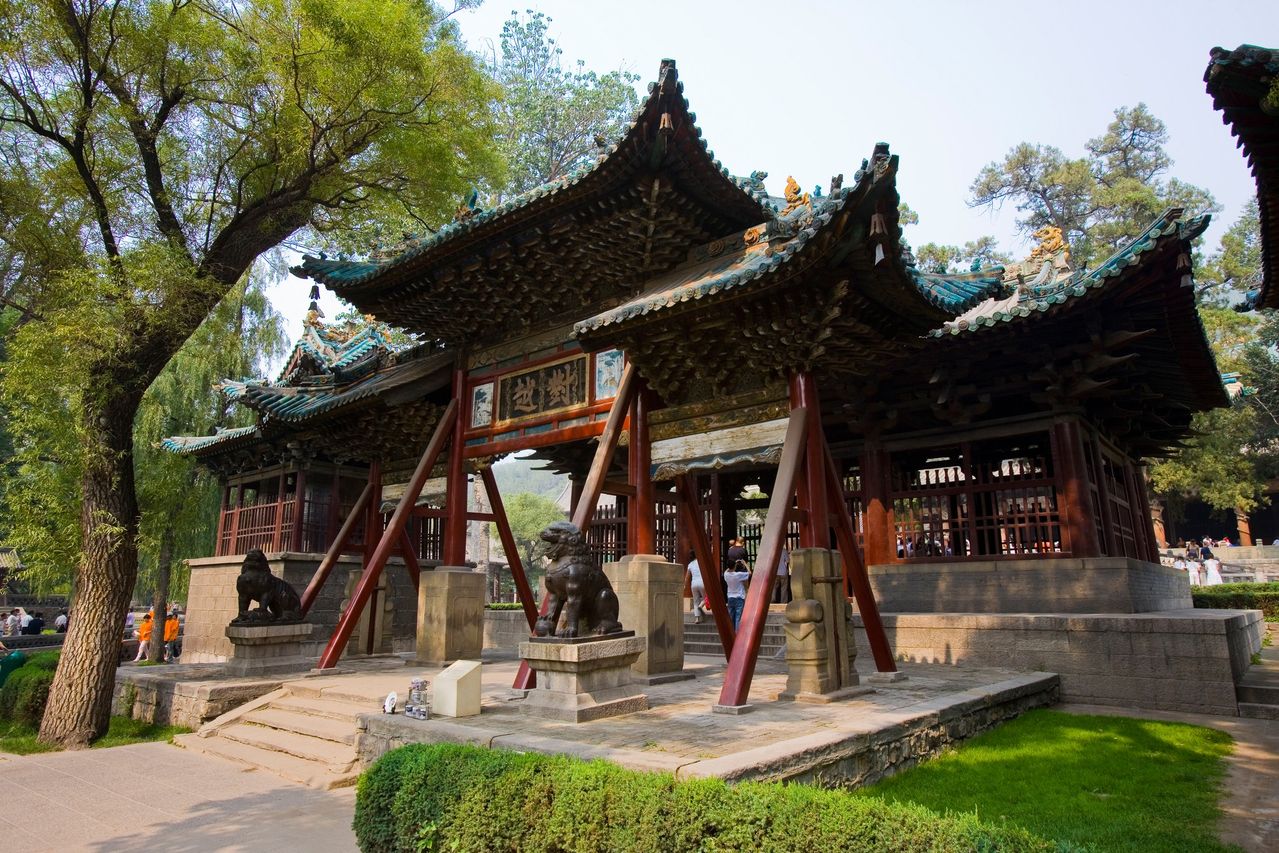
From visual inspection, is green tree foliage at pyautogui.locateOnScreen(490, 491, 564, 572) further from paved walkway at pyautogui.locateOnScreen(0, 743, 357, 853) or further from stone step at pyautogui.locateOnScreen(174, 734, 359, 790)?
paved walkway at pyautogui.locateOnScreen(0, 743, 357, 853)

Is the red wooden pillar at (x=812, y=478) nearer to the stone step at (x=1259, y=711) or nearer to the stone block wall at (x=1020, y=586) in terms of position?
the stone block wall at (x=1020, y=586)

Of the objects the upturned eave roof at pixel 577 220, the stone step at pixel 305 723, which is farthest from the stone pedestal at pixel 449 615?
the upturned eave roof at pixel 577 220

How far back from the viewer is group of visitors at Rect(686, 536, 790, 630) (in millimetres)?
13359

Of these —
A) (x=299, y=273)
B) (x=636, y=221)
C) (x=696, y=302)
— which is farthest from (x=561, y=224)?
(x=299, y=273)

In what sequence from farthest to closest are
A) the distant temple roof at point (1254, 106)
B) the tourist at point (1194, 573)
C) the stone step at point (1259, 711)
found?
the tourist at point (1194, 573) < the stone step at point (1259, 711) < the distant temple roof at point (1254, 106)

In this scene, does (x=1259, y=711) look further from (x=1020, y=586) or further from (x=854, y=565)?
(x=854, y=565)

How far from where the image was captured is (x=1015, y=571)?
1127cm

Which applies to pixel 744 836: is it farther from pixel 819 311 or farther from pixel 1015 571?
pixel 1015 571

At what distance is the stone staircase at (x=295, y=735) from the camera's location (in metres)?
7.61

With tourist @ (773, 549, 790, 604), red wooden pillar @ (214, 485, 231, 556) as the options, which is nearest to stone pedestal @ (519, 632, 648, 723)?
tourist @ (773, 549, 790, 604)

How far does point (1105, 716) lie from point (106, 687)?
40.6 feet

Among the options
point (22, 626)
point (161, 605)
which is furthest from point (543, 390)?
point (22, 626)

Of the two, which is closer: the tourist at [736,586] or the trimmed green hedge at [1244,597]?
the tourist at [736,586]

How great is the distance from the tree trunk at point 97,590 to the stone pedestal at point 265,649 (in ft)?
4.89
